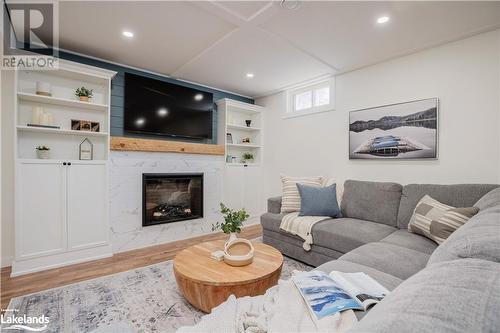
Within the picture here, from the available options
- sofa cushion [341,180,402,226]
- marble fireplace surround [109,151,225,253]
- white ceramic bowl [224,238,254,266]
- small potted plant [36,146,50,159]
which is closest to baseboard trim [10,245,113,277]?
marble fireplace surround [109,151,225,253]

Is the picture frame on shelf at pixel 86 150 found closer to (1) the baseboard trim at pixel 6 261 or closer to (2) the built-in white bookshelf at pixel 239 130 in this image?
(1) the baseboard trim at pixel 6 261

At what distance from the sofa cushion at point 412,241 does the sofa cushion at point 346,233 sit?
0.39 feet

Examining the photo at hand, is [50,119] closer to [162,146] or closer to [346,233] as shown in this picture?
[162,146]

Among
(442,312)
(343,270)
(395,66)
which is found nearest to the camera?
(442,312)

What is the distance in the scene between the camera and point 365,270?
1.46m

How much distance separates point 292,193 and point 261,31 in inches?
78.9

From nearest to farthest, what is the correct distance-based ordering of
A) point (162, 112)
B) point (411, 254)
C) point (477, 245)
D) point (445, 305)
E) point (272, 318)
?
point (445, 305), point (477, 245), point (272, 318), point (411, 254), point (162, 112)

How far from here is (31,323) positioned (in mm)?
1671

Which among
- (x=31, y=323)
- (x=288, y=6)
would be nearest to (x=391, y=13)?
(x=288, y=6)

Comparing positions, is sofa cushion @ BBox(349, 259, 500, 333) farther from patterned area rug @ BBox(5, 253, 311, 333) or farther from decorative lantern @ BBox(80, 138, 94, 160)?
decorative lantern @ BBox(80, 138, 94, 160)

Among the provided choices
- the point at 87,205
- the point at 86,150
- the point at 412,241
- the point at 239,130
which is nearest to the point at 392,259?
the point at 412,241

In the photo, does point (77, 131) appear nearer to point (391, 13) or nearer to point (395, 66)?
point (391, 13)

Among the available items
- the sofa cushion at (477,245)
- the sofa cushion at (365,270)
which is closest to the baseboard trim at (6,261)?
the sofa cushion at (365,270)

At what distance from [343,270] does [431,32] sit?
2.60m
